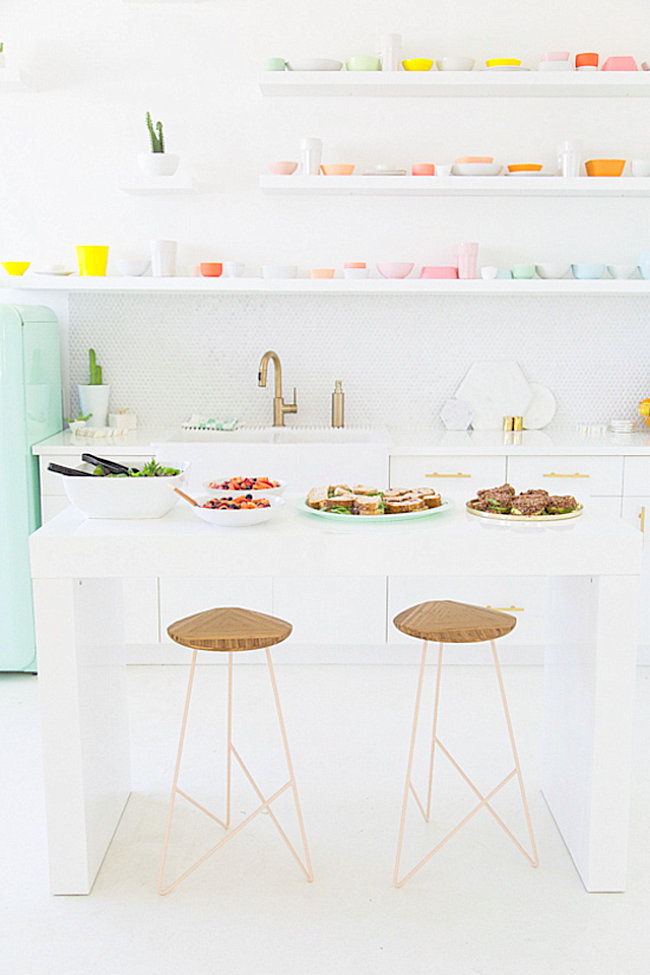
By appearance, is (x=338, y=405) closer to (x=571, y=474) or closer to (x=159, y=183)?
(x=571, y=474)

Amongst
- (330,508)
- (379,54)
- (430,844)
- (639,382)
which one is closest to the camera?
(330,508)

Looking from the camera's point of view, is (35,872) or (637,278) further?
(637,278)

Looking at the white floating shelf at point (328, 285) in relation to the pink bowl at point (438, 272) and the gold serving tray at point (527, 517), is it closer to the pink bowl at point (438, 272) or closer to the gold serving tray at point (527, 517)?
the pink bowl at point (438, 272)

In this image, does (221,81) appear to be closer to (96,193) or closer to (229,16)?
(229,16)

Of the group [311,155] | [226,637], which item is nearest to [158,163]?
[311,155]

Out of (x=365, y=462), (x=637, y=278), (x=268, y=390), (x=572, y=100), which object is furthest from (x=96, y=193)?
(x=637, y=278)

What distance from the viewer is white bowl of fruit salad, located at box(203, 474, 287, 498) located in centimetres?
270

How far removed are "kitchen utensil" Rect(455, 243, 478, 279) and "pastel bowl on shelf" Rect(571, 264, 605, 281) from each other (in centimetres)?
48

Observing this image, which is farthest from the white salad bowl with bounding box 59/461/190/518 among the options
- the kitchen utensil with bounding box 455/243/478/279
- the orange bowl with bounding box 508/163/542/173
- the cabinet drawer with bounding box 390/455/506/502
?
the orange bowl with bounding box 508/163/542/173

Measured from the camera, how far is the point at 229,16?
4559mm

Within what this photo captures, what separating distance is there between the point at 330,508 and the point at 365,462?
5.28 ft

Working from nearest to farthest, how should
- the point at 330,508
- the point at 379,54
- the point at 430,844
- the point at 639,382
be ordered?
the point at 330,508, the point at 430,844, the point at 379,54, the point at 639,382

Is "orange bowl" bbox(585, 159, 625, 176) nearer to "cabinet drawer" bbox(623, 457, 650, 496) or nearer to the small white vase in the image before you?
"cabinet drawer" bbox(623, 457, 650, 496)

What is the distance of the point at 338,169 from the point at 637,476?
193cm
